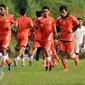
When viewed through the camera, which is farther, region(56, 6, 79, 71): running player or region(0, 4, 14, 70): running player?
region(56, 6, 79, 71): running player

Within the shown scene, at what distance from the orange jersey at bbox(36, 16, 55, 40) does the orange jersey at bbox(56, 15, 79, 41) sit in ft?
0.90

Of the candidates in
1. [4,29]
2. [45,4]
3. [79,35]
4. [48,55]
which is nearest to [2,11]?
[4,29]

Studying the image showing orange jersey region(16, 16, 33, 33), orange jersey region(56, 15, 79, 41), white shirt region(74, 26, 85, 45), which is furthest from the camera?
white shirt region(74, 26, 85, 45)

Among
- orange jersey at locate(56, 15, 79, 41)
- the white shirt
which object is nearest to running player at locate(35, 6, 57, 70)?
orange jersey at locate(56, 15, 79, 41)

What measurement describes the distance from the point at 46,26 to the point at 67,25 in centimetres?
80

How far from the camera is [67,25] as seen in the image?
53.1ft

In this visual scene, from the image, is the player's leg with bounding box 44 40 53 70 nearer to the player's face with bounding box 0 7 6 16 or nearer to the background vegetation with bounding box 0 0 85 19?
the player's face with bounding box 0 7 6 16

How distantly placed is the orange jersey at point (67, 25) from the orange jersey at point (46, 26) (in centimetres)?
27

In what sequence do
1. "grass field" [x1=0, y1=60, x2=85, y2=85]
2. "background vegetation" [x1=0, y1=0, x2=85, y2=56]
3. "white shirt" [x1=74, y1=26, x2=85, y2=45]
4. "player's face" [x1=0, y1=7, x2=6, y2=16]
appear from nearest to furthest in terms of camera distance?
"grass field" [x1=0, y1=60, x2=85, y2=85] → "player's face" [x1=0, y1=7, x2=6, y2=16] → "white shirt" [x1=74, y1=26, x2=85, y2=45] → "background vegetation" [x1=0, y1=0, x2=85, y2=56]

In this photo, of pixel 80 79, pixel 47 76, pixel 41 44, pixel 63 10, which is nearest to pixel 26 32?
pixel 41 44

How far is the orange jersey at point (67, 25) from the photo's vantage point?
16156mm

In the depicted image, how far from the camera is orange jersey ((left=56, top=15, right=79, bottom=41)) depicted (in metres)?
16.2

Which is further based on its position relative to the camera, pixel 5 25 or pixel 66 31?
pixel 66 31

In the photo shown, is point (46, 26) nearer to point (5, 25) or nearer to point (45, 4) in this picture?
point (5, 25)
